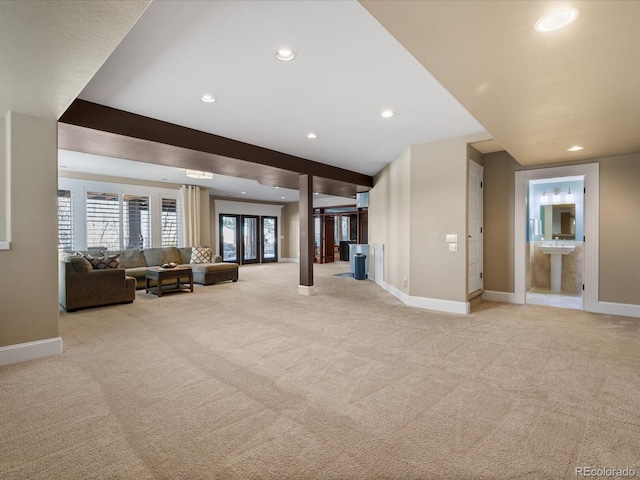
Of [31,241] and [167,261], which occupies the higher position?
[31,241]

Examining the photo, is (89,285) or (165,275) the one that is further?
(165,275)

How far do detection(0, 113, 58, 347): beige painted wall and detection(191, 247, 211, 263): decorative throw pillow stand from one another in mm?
5491

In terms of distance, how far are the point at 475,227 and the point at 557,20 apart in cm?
409

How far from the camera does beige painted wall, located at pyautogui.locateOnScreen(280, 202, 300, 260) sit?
14203 millimetres

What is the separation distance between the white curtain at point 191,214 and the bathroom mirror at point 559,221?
29.9 feet

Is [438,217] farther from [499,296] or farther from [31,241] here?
[31,241]

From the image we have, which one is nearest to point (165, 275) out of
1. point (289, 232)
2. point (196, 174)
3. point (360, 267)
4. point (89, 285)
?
point (89, 285)

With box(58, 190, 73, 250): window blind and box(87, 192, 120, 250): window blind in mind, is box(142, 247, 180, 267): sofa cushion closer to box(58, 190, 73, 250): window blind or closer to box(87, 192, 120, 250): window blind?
box(87, 192, 120, 250): window blind

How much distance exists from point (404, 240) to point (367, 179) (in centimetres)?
277

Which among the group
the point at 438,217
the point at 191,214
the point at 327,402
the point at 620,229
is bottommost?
the point at 327,402

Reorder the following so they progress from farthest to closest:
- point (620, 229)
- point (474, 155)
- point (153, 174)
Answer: point (153, 174)
point (474, 155)
point (620, 229)

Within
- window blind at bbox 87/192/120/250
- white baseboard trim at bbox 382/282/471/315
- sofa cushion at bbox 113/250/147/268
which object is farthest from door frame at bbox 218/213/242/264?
white baseboard trim at bbox 382/282/471/315

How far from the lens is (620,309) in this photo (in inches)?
185

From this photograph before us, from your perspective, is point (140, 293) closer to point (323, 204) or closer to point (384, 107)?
point (384, 107)
